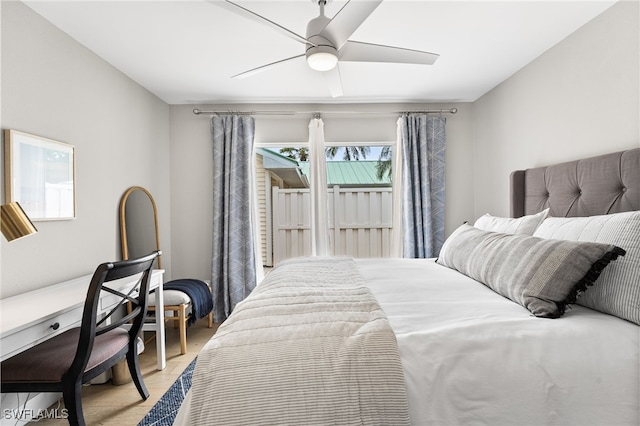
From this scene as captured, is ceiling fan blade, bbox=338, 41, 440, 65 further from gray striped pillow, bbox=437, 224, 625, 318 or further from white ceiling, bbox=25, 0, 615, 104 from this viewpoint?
gray striped pillow, bbox=437, 224, 625, 318

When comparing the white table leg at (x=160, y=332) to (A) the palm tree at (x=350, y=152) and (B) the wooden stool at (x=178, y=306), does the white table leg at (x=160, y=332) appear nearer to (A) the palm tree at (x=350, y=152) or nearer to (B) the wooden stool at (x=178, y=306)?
(B) the wooden stool at (x=178, y=306)

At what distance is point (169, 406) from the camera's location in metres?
1.99

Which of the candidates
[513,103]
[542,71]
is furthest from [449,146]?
[542,71]

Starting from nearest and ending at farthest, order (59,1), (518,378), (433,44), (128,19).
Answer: (518,378) → (59,1) → (128,19) → (433,44)

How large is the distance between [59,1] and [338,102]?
8.11ft

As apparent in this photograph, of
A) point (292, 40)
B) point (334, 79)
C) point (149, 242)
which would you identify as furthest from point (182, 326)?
point (292, 40)

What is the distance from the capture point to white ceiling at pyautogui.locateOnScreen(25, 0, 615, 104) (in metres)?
1.91

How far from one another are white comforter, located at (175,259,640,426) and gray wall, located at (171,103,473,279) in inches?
107

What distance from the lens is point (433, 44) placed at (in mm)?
2352

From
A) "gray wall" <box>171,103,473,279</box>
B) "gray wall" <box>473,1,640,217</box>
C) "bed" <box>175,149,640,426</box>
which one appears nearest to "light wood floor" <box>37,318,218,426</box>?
"gray wall" <box>171,103,473,279</box>

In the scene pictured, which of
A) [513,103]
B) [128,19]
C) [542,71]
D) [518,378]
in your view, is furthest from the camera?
[513,103]

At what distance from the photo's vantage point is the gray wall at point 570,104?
184 cm

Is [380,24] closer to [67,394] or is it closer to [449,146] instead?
[449,146]

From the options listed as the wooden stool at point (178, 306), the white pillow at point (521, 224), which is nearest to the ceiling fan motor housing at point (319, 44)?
the white pillow at point (521, 224)
